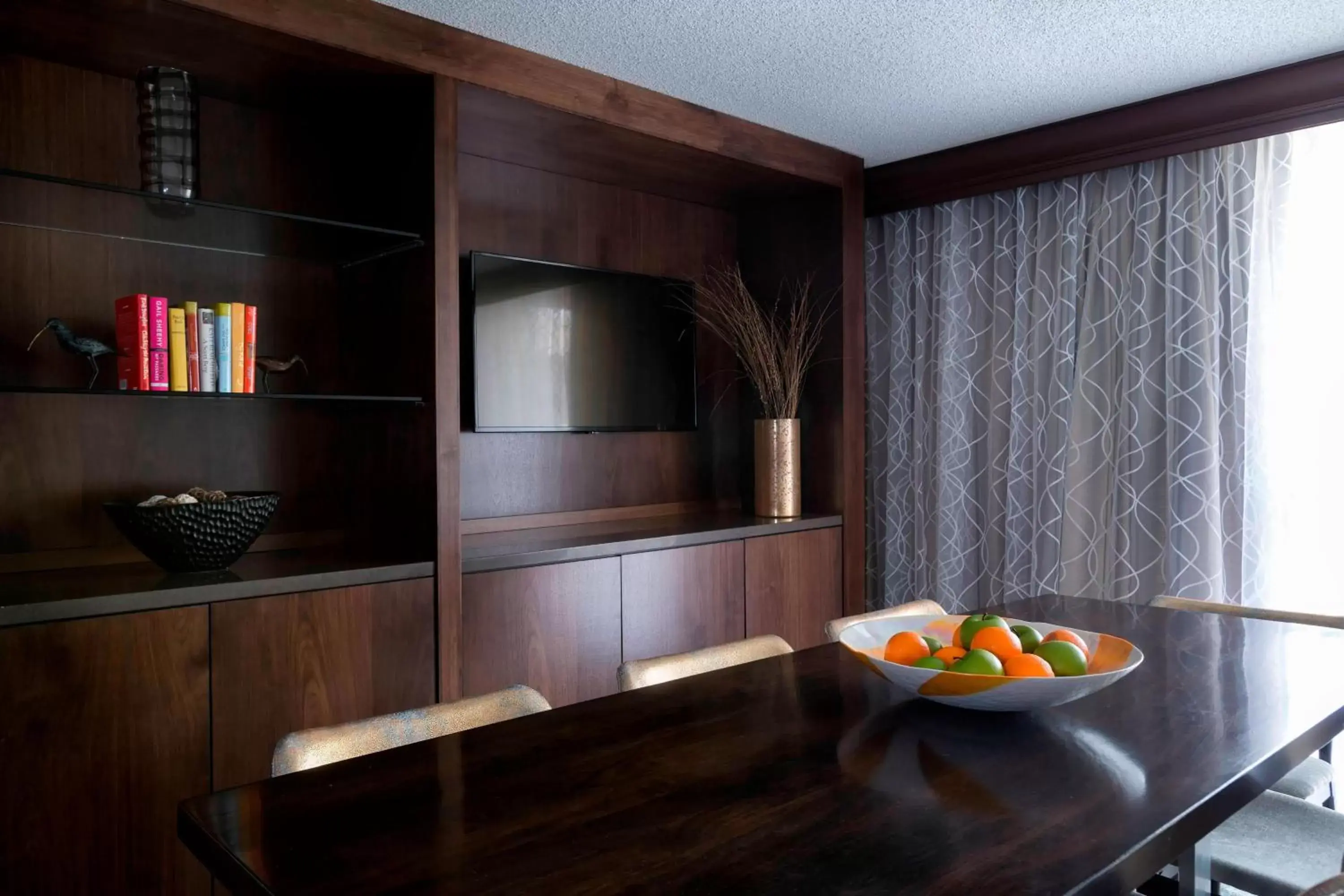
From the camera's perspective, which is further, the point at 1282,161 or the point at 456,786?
the point at 1282,161

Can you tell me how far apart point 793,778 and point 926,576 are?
10.2 feet

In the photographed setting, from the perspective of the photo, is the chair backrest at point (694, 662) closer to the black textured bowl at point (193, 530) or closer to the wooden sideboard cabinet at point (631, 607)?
the wooden sideboard cabinet at point (631, 607)

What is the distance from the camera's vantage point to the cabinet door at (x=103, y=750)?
1.91 metres

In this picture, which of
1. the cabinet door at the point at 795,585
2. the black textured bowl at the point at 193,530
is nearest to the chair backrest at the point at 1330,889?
the black textured bowl at the point at 193,530

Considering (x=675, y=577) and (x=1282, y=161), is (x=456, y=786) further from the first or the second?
(x=1282, y=161)

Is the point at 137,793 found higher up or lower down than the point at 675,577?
lower down

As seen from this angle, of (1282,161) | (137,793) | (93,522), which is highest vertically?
(1282,161)

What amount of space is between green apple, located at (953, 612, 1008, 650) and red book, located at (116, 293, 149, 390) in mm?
1937

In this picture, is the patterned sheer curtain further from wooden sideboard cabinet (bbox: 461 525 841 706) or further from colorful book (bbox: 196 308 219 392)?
colorful book (bbox: 196 308 219 392)

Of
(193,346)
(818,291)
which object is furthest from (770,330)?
(193,346)

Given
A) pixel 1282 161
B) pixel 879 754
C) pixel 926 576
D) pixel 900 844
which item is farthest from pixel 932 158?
pixel 900 844

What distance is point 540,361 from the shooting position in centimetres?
343

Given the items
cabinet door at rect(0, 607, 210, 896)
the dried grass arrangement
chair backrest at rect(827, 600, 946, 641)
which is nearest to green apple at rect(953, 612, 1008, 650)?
chair backrest at rect(827, 600, 946, 641)

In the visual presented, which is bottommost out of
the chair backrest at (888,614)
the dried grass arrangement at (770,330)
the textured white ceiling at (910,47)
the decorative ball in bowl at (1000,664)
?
the chair backrest at (888,614)
